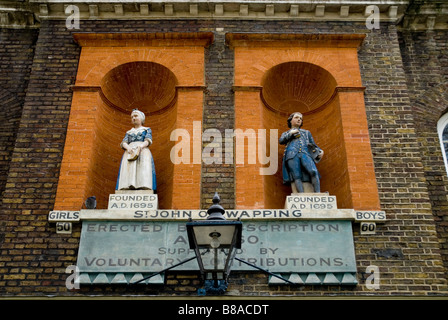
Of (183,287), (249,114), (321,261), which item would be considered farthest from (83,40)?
(321,261)

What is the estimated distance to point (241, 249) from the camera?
9852 millimetres

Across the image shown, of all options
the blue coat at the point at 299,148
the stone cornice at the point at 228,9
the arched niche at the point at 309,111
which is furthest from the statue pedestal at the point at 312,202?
the stone cornice at the point at 228,9

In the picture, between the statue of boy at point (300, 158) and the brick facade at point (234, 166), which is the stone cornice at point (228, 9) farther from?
the statue of boy at point (300, 158)

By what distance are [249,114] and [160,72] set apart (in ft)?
7.01

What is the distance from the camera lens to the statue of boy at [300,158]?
10914 mm

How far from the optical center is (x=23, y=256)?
9977 mm

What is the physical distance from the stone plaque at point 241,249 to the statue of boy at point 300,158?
1034 mm

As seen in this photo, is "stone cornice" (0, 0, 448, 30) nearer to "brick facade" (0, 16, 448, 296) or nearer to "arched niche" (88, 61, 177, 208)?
"brick facade" (0, 16, 448, 296)

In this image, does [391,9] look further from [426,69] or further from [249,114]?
[249,114]

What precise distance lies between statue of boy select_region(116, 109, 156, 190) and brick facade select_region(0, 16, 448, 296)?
0.93 m

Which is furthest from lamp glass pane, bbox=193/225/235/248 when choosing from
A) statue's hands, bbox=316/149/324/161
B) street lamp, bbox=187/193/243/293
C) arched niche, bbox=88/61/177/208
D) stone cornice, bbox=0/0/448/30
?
stone cornice, bbox=0/0/448/30

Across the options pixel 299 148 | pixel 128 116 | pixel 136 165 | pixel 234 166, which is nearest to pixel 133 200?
pixel 136 165

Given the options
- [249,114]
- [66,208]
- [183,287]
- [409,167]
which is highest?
[249,114]
